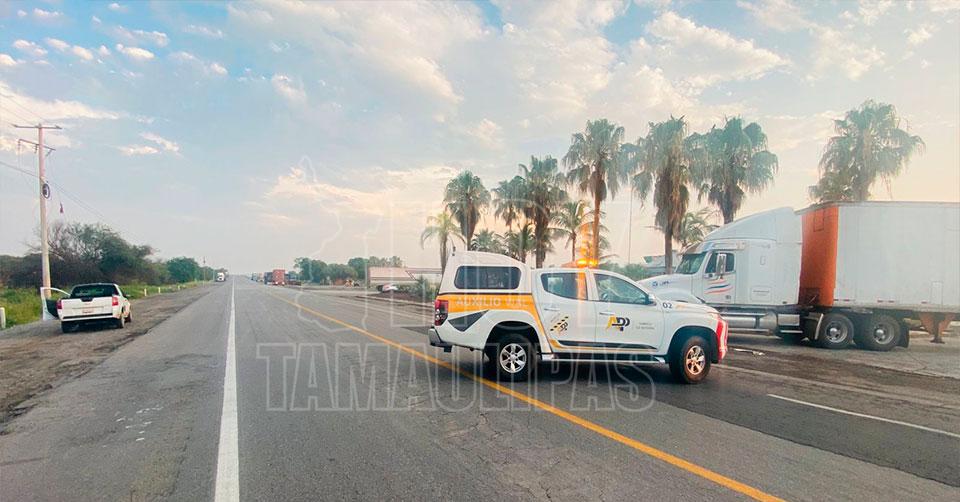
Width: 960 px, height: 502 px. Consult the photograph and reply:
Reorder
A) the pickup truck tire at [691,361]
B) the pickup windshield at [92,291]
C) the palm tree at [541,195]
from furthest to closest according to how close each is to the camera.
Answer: the palm tree at [541,195]
the pickup windshield at [92,291]
the pickup truck tire at [691,361]

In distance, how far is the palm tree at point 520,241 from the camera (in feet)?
113

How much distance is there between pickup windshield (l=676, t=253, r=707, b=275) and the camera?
50.2 ft

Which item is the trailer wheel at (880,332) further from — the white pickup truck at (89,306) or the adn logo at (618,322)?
the white pickup truck at (89,306)

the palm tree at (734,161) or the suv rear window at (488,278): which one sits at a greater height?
the palm tree at (734,161)

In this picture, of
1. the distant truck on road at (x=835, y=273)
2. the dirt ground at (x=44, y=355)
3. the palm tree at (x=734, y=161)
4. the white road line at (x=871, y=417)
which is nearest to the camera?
the white road line at (x=871, y=417)

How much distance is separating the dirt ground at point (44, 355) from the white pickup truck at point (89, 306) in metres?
0.42

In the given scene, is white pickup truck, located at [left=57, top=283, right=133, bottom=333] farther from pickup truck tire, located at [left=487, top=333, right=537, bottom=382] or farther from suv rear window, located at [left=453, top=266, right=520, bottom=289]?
pickup truck tire, located at [left=487, top=333, right=537, bottom=382]

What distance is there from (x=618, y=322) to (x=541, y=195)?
78.1 feet

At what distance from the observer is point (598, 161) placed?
26.6 meters

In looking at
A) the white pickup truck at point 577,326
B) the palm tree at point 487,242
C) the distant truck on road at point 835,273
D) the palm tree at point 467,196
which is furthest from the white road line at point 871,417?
the palm tree at point 487,242

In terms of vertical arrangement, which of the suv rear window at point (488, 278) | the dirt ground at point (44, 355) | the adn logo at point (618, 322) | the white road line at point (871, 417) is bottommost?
the dirt ground at point (44, 355)

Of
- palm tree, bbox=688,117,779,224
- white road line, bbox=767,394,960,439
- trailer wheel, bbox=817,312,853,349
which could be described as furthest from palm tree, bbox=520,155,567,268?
white road line, bbox=767,394,960,439

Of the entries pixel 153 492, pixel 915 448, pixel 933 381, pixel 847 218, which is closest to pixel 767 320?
pixel 847 218

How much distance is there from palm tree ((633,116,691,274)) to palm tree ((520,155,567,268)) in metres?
6.60
